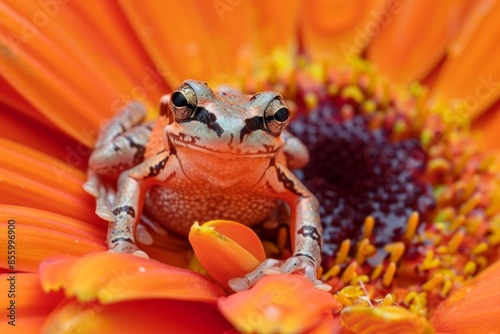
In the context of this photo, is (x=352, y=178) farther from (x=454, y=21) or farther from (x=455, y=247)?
(x=454, y=21)

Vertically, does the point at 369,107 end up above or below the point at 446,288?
above

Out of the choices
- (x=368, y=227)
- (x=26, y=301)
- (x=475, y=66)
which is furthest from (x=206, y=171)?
(x=475, y=66)

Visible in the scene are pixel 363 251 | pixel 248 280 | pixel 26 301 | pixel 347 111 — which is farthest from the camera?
pixel 347 111

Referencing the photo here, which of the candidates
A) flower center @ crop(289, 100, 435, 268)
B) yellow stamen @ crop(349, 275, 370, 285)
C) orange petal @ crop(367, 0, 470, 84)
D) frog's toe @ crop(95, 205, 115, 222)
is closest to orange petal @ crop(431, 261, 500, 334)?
yellow stamen @ crop(349, 275, 370, 285)

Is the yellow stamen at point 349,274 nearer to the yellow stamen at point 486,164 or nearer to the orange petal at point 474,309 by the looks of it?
the orange petal at point 474,309

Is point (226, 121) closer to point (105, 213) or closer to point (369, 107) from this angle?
point (105, 213)

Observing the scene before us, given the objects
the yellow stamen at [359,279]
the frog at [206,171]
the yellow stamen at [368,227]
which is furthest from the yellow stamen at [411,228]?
the frog at [206,171]
